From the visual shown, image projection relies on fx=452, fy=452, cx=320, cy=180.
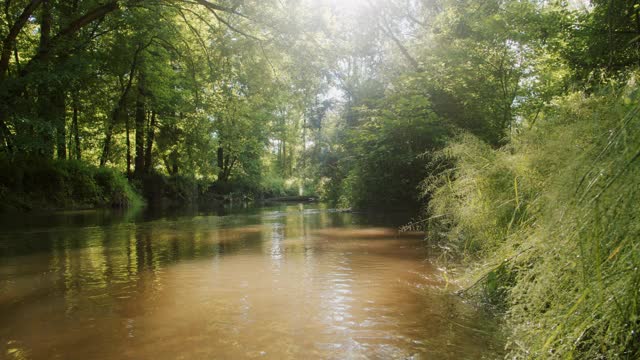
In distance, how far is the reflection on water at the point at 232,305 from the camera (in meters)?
3.45

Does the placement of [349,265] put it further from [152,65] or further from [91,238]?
[152,65]

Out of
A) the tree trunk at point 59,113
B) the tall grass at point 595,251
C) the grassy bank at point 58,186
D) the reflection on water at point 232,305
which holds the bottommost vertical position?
the reflection on water at point 232,305

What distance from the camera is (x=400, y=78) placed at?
56.3 feet

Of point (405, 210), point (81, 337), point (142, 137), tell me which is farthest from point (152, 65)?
point (81, 337)

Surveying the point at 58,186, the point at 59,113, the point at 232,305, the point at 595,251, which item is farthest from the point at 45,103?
the point at 595,251

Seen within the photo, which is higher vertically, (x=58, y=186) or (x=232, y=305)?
(x=58, y=186)

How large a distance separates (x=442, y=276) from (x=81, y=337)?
413cm

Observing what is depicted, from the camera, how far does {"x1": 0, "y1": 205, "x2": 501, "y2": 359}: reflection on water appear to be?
3.45 m

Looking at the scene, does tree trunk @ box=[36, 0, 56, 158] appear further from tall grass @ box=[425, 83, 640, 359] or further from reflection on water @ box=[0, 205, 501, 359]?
tall grass @ box=[425, 83, 640, 359]

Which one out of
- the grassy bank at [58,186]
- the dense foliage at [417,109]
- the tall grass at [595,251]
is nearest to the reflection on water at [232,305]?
the dense foliage at [417,109]

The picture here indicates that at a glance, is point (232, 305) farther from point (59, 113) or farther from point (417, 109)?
point (59, 113)

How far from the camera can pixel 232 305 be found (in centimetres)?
458

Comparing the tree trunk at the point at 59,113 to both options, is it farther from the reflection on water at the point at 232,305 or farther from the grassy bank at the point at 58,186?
the reflection on water at the point at 232,305

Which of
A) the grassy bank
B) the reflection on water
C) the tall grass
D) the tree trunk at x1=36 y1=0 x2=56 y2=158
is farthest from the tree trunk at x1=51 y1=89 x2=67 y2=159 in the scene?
the tall grass
